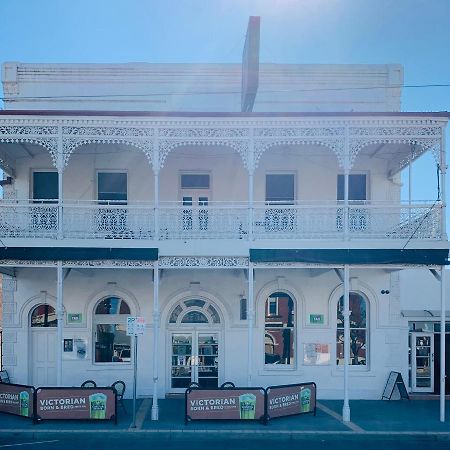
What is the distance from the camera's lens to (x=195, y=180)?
14.4m

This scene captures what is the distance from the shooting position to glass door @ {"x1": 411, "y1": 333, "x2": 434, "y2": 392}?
14.2m

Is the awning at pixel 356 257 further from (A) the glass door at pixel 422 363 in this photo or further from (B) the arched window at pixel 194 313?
(A) the glass door at pixel 422 363

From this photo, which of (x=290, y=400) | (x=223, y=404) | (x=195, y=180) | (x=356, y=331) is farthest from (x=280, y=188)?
(x=223, y=404)

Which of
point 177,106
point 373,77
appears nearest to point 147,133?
point 177,106

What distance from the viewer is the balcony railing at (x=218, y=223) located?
1205cm

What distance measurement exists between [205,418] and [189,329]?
3.54 meters

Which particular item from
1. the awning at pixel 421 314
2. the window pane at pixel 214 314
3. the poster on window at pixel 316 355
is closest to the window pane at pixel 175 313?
the window pane at pixel 214 314

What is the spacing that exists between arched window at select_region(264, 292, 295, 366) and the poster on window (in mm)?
383

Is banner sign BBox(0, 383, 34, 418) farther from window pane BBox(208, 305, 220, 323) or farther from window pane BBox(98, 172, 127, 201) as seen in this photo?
window pane BBox(98, 172, 127, 201)

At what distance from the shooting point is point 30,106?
1484 centimetres

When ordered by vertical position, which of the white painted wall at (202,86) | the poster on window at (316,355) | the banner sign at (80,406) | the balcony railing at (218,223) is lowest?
the banner sign at (80,406)

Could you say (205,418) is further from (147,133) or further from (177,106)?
(177,106)

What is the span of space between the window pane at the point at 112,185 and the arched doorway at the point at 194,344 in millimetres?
3726

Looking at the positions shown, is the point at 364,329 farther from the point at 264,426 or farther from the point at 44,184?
the point at 44,184
